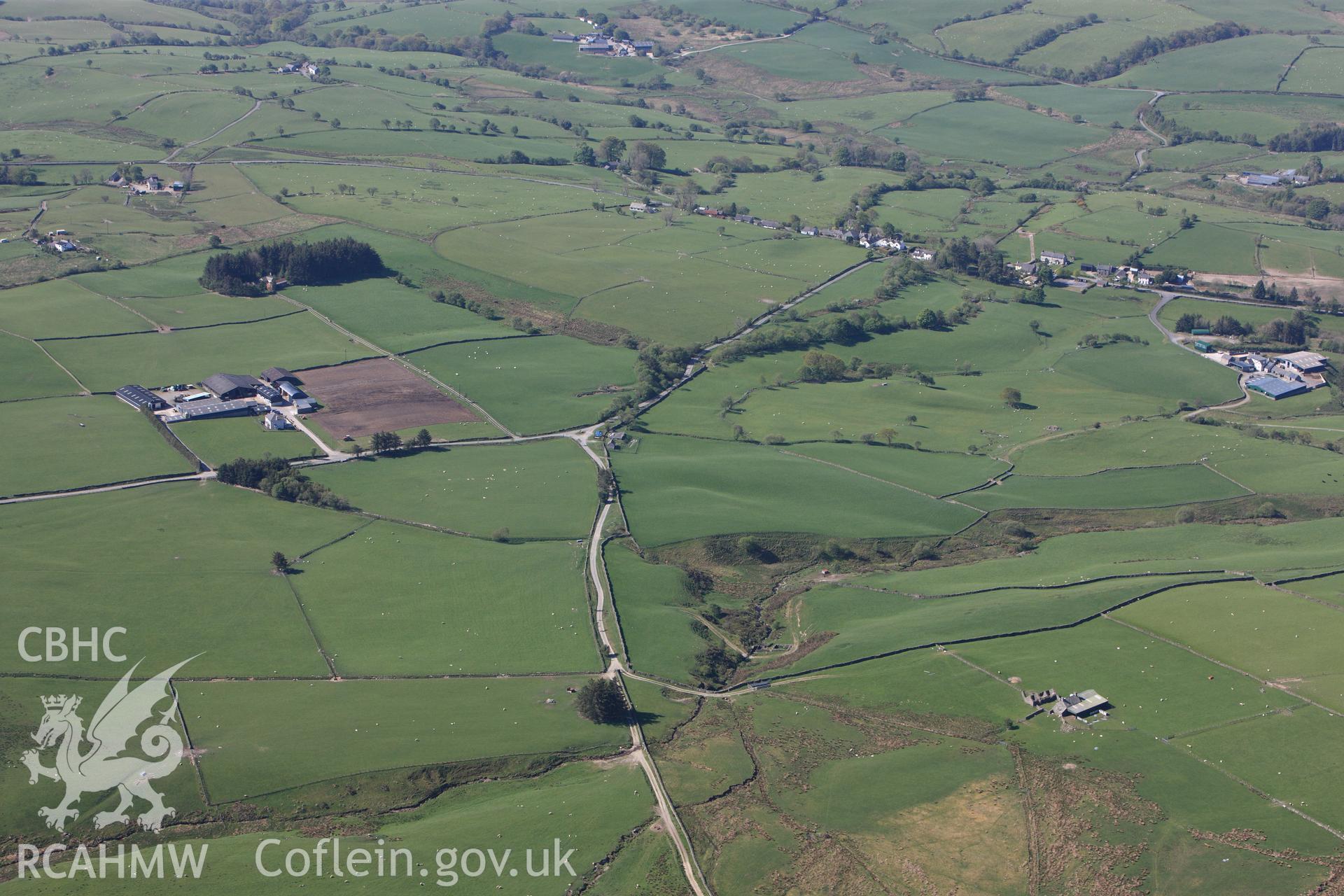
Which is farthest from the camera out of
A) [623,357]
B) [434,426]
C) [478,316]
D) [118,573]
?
[478,316]

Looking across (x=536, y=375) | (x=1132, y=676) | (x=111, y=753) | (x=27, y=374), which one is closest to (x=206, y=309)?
(x=27, y=374)

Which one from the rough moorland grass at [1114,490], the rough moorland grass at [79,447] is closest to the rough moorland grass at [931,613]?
the rough moorland grass at [1114,490]

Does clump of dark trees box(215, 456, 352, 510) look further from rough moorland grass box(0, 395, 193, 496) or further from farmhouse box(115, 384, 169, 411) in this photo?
farmhouse box(115, 384, 169, 411)

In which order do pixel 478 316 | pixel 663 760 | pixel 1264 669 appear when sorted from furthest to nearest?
pixel 478 316 < pixel 1264 669 < pixel 663 760

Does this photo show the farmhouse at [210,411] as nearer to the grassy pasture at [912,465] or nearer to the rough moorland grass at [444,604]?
the rough moorland grass at [444,604]

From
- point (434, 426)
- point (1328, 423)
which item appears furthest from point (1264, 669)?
point (434, 426)

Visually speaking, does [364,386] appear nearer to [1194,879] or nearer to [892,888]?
[892,888]
